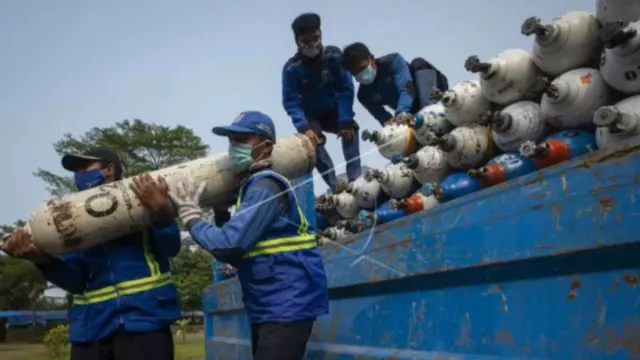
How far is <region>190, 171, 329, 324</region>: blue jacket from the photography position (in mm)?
2018

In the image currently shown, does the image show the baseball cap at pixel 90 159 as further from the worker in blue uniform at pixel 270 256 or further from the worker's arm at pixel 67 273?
the worker in blue uniform at pixel 270 256

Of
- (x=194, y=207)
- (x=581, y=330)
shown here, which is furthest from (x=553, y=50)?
(x=194, y=207)

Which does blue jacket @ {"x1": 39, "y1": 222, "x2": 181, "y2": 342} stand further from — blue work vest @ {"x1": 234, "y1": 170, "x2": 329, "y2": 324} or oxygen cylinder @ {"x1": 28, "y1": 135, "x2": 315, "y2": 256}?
blue work vest @ {"x1": 234, "y1": 170, "x2": 329, "y2": 324}

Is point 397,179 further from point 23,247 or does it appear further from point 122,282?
point 23,247

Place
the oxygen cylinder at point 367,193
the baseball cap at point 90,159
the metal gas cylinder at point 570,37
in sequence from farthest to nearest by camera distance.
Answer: the oxygen cylinder at point 367,193 < the baseball cap at point 90,159 < the metal gas cylinder at point 570,37

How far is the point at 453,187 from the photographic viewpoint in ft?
7.59

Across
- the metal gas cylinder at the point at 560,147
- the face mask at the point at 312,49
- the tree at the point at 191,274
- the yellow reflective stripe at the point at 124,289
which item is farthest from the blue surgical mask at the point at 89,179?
the tree at the point at 191,274

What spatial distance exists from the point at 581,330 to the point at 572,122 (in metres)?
0.85

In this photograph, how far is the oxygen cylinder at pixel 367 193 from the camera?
3.21m

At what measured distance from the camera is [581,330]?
132 cm

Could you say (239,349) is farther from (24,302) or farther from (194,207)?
(24,302)

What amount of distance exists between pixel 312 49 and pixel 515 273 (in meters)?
2.95

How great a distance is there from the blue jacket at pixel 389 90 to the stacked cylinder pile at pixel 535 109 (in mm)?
1096

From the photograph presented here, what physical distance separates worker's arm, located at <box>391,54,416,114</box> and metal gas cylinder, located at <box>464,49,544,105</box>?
1512 mm
